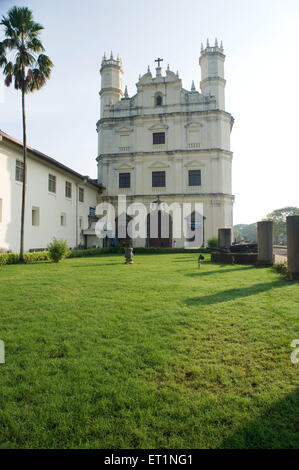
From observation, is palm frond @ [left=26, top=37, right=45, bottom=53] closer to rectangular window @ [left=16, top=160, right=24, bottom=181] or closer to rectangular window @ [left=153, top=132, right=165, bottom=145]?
rectangular window @ [left=16, top=160, right=24, bottom=181]

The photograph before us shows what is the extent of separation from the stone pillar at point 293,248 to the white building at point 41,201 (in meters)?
14.6

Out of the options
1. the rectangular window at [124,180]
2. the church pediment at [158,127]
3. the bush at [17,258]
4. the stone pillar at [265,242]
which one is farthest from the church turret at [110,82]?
the stone pillar at [265,242]

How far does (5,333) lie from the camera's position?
3934 millimetres

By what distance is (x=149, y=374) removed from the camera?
2883 millimetres

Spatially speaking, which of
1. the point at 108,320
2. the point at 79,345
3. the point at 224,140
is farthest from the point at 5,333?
the point at 224,140

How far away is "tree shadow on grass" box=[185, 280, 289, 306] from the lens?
544 centimetres

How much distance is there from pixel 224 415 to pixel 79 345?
204 centimetres

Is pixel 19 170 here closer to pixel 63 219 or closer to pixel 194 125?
pixel 63 219

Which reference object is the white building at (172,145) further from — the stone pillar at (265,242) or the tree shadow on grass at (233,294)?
the tree shadow on grass at (233,294)

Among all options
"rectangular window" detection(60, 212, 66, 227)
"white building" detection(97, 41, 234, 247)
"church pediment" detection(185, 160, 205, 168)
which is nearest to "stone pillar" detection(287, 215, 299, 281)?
"rectangular window" detection(60, 212, 66, 227)

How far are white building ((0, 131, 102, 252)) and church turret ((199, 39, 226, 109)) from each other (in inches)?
667

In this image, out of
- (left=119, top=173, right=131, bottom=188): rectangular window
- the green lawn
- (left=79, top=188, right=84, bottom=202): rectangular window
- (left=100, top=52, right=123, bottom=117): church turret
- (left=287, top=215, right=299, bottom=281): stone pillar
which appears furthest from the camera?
(left=100, top=52, right=123, bottom=117): church turret

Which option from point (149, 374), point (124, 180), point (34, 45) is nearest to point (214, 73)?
point (124, 180)
